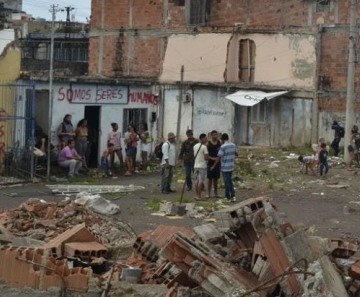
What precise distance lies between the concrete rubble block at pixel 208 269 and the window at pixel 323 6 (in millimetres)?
24648

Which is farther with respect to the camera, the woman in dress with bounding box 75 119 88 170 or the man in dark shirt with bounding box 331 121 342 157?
the man in dark shirt with bounding box 331 121 342 157

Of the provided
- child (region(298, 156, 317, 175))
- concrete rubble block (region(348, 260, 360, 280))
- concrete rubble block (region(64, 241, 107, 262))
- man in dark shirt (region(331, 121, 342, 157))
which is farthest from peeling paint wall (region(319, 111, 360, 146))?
concrete rubble block (region(348, 260, 360, 280))

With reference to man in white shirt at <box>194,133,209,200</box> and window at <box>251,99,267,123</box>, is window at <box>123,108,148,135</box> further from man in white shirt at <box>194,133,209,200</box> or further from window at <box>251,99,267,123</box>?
window at <box>251,99,267,123</box>

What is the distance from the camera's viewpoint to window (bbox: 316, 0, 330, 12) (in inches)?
1284

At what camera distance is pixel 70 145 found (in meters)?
21.7

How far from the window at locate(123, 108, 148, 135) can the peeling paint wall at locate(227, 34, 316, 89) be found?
888 centimetres

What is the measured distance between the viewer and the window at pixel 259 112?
33.3 meters

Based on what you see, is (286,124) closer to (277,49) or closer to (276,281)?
(277,49)

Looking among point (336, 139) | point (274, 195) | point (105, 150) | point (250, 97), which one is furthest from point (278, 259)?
point (250, 97)

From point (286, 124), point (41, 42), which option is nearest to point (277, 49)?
point (286, 124)

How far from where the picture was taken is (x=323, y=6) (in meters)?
32.8

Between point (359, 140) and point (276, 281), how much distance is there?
18.2 m

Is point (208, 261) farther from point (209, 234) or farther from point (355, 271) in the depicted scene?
point (209, 234)

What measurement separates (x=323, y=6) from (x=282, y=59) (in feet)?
8.63
